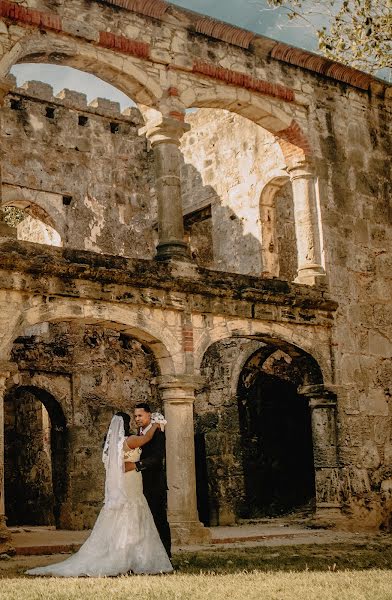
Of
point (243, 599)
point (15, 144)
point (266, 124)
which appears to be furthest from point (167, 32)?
point (243, 599)

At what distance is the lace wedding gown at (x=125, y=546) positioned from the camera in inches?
282

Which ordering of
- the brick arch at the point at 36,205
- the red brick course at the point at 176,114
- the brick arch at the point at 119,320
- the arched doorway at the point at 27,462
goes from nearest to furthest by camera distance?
1. the brick arch at the point at 119,320
2. the red brick course at the point at 176,114
3. the brick arch at the point at 36,205
4. the arched doorway at the point at 27,462

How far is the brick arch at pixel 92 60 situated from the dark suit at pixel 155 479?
498 centimetres

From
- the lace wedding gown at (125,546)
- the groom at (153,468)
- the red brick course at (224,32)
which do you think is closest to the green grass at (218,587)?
the lace wedding gown at (125,546)

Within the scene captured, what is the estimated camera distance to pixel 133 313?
10.5 m

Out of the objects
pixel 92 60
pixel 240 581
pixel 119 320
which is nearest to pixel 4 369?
pixel 119 320

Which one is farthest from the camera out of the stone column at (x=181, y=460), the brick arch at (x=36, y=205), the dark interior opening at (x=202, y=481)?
the brick arch at (x=36, y=205)

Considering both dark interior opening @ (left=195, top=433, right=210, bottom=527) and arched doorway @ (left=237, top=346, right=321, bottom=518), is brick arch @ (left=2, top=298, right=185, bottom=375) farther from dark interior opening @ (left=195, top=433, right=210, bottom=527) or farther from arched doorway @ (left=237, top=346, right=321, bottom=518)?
dark interior opening @ (left=195, top=433, right=210, bottom=527)

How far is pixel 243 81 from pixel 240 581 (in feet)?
24.4

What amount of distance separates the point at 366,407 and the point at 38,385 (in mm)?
5101

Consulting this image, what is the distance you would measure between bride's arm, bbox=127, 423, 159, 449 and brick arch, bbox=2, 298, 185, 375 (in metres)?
2.65

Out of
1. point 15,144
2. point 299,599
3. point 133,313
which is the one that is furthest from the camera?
point 15,144

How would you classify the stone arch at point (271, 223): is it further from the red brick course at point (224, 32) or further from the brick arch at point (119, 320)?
the brick arch at point (119, 320)

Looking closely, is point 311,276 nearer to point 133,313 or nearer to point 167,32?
point 133,313
